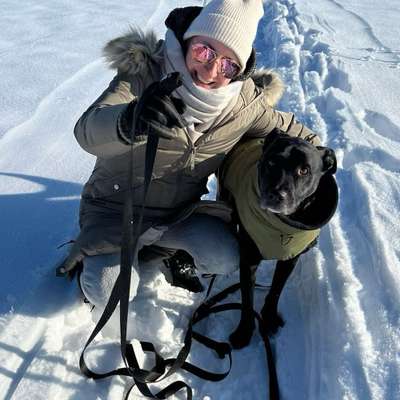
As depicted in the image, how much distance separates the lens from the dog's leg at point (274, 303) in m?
2.15

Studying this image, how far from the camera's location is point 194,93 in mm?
1775

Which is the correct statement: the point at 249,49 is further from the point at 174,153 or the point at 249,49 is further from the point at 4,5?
the point at 4,5

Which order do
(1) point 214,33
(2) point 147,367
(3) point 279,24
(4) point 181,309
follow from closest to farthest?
(1) point 214,33
(2) point 147,367
(4) point 181,309
(3) point 279,24

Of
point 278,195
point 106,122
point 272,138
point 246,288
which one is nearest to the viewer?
point 106,122

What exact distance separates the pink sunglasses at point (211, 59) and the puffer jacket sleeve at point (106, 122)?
0.32 meters

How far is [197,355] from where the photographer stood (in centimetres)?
210

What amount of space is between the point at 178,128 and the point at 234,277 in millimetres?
1054

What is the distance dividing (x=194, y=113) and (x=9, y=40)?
4.14 metres

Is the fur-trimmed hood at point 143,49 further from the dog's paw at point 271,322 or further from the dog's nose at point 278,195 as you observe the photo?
the dog's paw at point 271,322

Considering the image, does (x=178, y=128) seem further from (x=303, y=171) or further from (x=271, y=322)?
(x=271, y=322)

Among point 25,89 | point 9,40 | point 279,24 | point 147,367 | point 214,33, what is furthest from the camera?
point 279,24

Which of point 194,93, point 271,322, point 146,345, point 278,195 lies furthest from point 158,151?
A: point 271,322

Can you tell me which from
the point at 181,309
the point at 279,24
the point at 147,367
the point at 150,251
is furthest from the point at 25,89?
the point at 279,24

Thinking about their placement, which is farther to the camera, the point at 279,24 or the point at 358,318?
the point at 279,24
